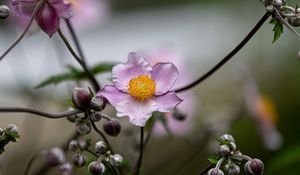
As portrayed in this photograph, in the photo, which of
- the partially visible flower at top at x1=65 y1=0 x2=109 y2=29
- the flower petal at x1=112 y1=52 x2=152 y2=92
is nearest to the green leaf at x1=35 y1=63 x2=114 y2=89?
the flower petal at x1=112 y1=52 x2=152 y2=92

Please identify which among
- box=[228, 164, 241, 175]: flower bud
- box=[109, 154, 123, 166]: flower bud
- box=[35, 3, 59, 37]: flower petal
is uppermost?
box=[35, 3, 59, 37]: flower petal

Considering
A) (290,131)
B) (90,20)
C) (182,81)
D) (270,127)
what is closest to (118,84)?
(182,81)

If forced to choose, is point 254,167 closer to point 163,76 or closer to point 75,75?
point 163,76

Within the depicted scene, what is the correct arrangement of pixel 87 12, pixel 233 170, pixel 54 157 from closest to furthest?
pixel 233 170 < pixel 54 157 < pixel 87 12

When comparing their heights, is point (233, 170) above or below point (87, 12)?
above

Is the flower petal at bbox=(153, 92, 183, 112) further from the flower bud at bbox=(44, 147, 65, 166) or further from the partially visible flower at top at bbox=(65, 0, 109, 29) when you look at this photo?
the partially visible flower at top at bbox=(65, 0, 109, 29)

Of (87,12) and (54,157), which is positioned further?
(87,12)

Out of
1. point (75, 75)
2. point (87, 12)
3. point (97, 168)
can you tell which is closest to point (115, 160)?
point (97, 168)
